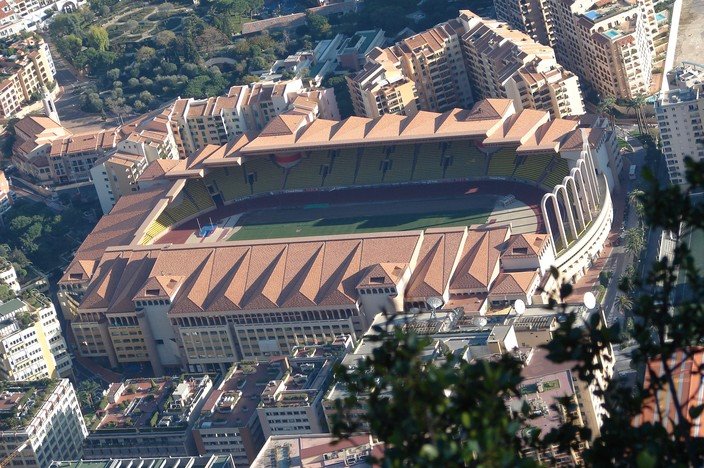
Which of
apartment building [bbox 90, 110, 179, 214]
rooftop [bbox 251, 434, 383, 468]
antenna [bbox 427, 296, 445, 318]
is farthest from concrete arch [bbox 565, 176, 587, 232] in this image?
apartment building [bbox 90, 110, 179, 214]

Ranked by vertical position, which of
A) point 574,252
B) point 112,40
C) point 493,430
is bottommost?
point 574,252

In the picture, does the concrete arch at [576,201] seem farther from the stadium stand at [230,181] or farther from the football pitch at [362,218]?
the stadium stand at [230,181]

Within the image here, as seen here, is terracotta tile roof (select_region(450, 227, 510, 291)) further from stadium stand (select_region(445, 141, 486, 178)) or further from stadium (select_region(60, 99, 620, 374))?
stadium stand (select_region(445, 141, 486, 178))

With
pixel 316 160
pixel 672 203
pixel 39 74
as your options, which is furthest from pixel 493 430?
pixel 39 74

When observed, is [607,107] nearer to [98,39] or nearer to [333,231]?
[333,231]

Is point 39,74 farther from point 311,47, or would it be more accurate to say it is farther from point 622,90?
point 622,90

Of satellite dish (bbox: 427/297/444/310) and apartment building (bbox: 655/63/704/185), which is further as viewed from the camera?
apartment building (bbox: 655/63/704/185)

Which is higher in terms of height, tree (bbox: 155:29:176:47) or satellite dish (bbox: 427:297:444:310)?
tree (bbox: 155:29:176:47)
